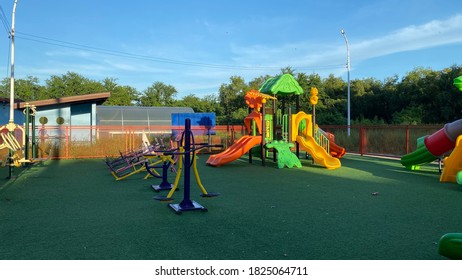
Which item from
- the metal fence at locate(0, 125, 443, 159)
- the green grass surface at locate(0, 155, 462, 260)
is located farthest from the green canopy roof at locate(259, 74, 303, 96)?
the metal fence at locate(0, 125, 443, 159)

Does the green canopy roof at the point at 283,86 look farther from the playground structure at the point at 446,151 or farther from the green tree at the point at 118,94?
the green tree at the point at 118,94

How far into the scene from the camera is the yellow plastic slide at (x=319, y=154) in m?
12.9

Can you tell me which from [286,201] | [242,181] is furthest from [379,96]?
[286,201]

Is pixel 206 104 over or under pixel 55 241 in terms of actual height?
over

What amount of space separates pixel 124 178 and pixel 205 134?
11792mm

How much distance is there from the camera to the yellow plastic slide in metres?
12.9

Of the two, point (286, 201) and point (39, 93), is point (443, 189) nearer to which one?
point (286, 201)

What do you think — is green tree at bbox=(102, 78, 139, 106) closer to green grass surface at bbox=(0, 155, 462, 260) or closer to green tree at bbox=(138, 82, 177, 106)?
green tree at bbox=(138, 82, 177, 106)

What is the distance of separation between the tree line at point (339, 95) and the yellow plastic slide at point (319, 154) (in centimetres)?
1753

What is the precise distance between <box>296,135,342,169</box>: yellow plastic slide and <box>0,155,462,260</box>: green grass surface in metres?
2.84

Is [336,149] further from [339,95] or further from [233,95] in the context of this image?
[233,95]

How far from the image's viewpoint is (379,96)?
36469 mm

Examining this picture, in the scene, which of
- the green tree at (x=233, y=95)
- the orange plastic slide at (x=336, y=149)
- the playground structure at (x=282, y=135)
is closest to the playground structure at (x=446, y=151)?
the playground structure at (x=282, y=135)
